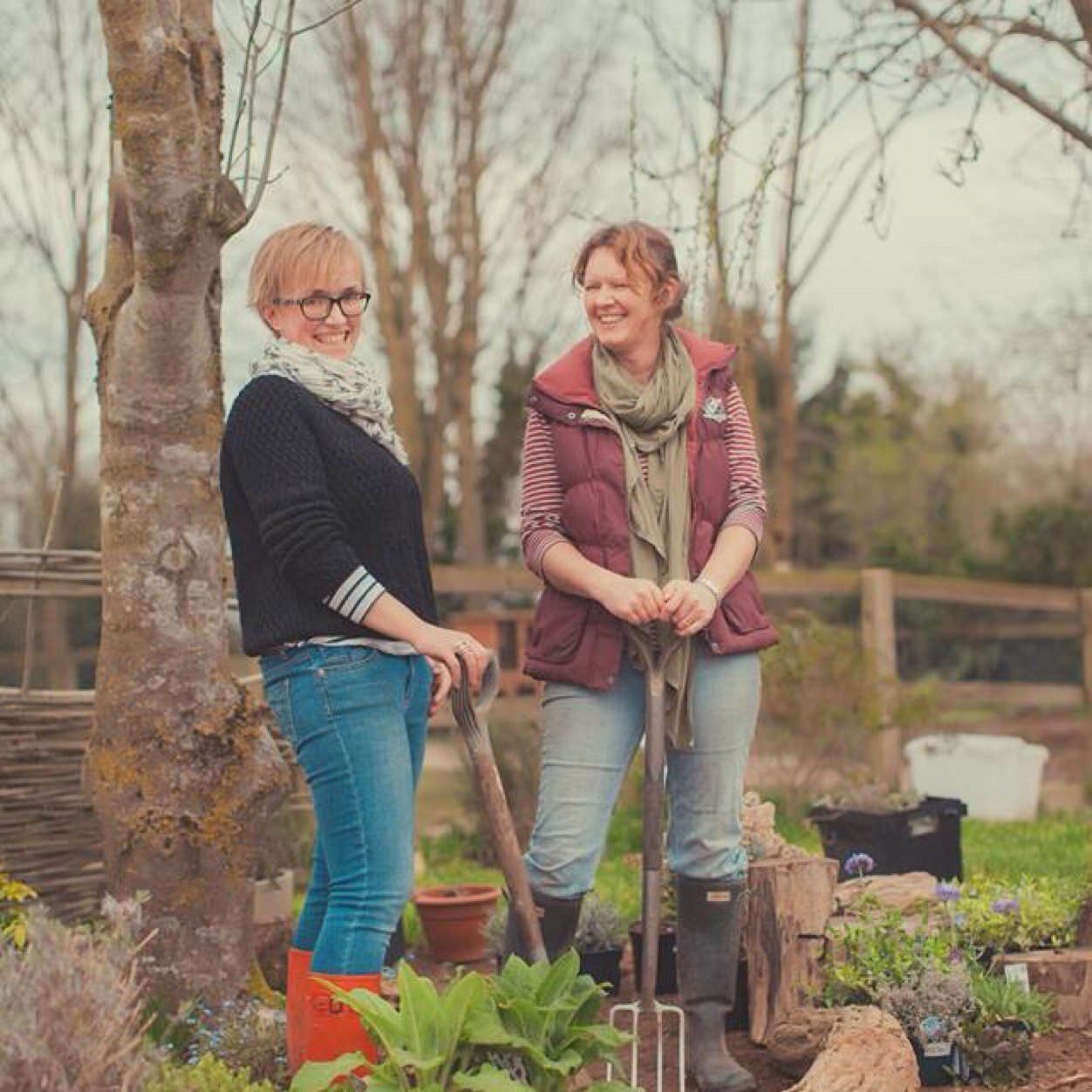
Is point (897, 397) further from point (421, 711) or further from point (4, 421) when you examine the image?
point (421, 711)

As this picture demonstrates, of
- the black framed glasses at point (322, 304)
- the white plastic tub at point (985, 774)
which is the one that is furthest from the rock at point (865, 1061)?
the white plastic tub at point (985, 774)

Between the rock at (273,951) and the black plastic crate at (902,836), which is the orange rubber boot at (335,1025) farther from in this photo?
the black plastic crate at (902,836)

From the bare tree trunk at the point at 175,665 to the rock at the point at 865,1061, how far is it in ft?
4.63

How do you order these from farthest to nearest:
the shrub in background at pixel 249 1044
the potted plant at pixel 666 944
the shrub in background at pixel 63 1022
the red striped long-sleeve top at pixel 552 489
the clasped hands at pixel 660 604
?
the potted plant at pixel 666 944, the red striped long-sleeve top at pixel 552 489, the shrub in background at pixel 249 1044, the clasped hands at pixel 660 604, the shrub in background at pixel 63 1022

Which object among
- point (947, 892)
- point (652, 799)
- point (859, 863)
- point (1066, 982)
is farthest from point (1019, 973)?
point (652, 799)

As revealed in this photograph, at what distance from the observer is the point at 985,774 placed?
7887mm

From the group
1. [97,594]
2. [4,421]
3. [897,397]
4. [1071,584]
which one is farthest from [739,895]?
[897,397]

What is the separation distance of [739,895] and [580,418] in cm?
104

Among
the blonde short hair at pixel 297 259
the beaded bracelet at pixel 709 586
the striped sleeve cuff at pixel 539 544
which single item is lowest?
the beaded bracelet at pixel 709 586

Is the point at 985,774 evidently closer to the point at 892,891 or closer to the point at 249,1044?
the point at 892,891

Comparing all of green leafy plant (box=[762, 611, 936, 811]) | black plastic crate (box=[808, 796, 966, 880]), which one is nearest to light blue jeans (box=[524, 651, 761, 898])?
black plastic crate (box=[808, 796, 966, 880])

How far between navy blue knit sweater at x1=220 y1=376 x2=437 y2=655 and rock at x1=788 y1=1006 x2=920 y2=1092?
3.75 ft

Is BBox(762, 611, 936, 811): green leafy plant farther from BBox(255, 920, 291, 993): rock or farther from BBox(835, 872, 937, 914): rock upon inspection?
BBox(255, 920, 291, 993): rock

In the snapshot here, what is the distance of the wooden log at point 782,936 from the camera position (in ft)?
12.5
